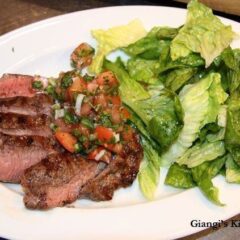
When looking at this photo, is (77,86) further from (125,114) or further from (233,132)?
(233,132)

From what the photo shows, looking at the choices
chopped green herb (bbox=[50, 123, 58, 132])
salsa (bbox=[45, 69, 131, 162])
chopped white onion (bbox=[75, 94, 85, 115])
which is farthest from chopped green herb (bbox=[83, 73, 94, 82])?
chopped green herb (bbox=[50, 123, 58, 132])

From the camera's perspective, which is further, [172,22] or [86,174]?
[172,22]

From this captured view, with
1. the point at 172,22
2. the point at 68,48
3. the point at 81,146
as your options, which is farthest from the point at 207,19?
the point at 81,146

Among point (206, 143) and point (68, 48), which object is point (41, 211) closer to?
point (206, 143)

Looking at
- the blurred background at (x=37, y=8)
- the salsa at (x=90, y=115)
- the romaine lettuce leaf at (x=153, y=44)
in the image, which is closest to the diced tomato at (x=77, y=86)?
the salsa at (x=90, y=115)

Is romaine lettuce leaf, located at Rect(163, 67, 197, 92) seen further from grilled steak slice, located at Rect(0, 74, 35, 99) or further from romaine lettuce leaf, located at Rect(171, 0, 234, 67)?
grilled steak slice, located at Rect(0, 74, 35, 99)

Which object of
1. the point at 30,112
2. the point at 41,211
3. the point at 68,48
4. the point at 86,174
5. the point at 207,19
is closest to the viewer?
the point at 41,211

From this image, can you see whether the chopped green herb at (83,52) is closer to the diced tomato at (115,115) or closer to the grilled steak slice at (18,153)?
the diced tomato at (115,115)

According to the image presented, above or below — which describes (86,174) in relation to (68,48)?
below
